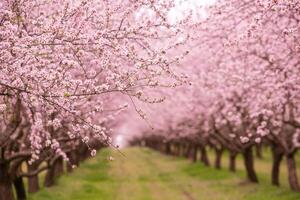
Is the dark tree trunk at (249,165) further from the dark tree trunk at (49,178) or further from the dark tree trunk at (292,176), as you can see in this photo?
the dark tree trunk at (49,178)

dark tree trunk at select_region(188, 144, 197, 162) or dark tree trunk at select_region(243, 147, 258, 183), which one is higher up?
dark tree trunk at select_region(188, 144, 197, 162)

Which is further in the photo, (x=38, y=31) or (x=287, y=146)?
(x=287, y=146)

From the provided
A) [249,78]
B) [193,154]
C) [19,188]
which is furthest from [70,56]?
[193,154]

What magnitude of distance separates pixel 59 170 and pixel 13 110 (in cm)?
2205

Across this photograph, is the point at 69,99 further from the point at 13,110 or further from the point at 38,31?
the point at 13,110

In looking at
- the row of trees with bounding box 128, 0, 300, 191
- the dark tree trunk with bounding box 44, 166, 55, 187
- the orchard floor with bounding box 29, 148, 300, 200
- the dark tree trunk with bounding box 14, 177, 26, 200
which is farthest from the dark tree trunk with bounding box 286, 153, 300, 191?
the dark tree trunk with bounding box 14, 177, 26, 200

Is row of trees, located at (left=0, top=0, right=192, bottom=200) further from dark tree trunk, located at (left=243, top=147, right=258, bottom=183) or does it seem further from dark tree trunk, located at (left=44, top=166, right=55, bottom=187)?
dark tree trunk, located at (left=243, top=147, right=258, bottom=183)

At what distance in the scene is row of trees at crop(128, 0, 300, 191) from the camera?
15945 millimetres

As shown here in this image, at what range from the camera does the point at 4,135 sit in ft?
56.4

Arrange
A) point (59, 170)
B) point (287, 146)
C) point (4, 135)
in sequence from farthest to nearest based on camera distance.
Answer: point (59, 170), point (287, 146), point (4, 135)

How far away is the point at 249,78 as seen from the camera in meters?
20.6

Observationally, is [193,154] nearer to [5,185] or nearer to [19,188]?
[19,188]

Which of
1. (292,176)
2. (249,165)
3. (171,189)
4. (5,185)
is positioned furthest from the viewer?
(249,165)

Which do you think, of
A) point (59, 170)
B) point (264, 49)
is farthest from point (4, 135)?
point (59, 170)
